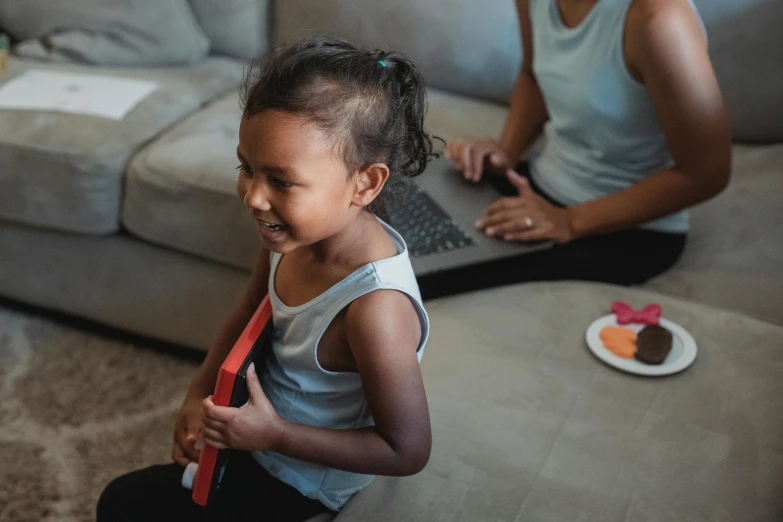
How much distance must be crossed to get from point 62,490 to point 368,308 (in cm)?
83

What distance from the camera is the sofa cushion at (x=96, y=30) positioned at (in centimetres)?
180

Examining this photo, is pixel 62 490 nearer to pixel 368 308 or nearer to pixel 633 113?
pixel 368 308

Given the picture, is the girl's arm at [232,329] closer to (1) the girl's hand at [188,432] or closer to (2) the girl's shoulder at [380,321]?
(1) the girl's hand at [188,432]

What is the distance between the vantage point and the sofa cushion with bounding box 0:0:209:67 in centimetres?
180

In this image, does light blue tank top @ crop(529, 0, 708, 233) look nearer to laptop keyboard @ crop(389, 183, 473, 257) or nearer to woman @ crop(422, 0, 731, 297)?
woman @ crop(422, 0, 731, 297)

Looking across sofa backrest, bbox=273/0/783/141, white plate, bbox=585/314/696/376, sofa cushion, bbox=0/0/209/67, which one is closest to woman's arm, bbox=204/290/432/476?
white plate, bbox=585/314/696/376

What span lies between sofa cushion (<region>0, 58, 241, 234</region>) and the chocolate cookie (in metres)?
0.97

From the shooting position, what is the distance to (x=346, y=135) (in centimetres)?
76

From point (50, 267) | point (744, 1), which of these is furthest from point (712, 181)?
point (50, 267)

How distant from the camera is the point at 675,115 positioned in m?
1.10

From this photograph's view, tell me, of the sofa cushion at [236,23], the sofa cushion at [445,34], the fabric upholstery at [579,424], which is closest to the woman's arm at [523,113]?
the sofa cushion at [445,34]

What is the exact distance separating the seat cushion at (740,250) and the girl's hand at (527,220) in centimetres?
18

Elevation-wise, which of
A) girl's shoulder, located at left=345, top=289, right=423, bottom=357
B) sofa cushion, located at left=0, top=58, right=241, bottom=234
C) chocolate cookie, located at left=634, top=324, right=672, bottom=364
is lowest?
sofa cushion, located at left=0, top=58, right=241, bottom=234

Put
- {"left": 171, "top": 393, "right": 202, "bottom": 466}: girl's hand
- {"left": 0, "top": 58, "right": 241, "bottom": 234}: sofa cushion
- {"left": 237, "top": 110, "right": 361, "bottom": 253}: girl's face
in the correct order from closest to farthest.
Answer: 1. {"left": 237, "top": 110, "right": 361, "bottom": 253}: girl's face
2. {"left": 171, "top": 393, "right": 202, "bottom": 466}: girl's hand
3. {"left": 0, "top": 58, "right": 241, "bottom": 234}: sofa cushion
